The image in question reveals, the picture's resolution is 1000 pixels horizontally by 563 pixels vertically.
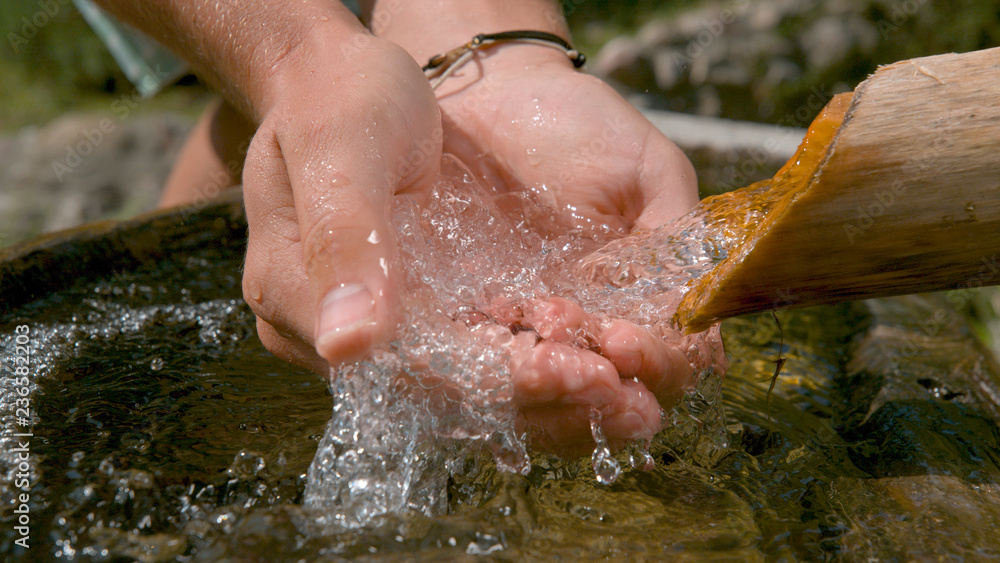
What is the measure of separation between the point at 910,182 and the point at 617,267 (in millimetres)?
728

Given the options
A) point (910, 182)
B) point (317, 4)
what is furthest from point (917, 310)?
point (317, 4)

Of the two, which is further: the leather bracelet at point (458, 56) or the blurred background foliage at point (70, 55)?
the blurred background foliage at point (70, 55)

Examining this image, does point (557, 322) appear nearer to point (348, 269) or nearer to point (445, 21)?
point (348, 269)

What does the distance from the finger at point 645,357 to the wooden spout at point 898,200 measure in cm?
18

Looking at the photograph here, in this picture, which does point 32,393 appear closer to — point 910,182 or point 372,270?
point 372,270

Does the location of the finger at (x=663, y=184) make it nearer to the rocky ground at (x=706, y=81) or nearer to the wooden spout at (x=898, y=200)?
the wooden spout at (x=898, y=200)

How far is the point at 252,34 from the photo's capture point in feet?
5.98

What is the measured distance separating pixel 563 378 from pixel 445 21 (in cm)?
165

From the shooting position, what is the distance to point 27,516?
1181 millimetres

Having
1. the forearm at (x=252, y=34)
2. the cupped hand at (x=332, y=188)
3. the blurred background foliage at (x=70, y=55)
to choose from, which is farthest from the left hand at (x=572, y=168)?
the blurred background foliage at (x=70, y=55)

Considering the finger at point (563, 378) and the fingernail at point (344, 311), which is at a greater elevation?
the fingernail at point (344, 311)

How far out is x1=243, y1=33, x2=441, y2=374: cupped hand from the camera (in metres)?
1.23

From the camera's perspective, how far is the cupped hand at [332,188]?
1.23 m

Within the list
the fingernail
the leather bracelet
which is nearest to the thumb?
the fingernail
